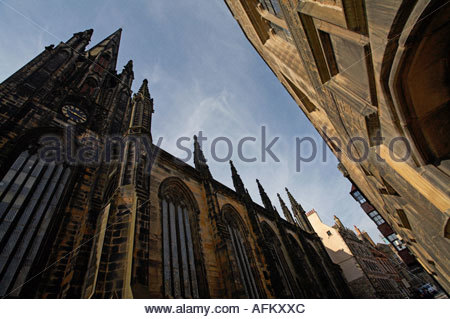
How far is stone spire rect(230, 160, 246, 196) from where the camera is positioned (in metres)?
15.9

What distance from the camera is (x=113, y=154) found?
36.4ft

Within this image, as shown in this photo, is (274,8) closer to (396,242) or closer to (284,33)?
(284,33)

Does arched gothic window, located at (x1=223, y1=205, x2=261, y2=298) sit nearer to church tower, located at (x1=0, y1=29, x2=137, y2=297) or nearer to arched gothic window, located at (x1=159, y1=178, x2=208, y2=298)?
arched gothic window, located at (x1=159, y1=178, x2=208, y2=298)

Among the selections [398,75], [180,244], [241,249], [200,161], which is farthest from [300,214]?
[398,75]

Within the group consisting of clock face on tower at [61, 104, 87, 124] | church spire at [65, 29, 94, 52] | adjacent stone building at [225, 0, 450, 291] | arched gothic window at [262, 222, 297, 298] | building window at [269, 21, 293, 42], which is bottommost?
adjacent stone building at [225, 0, 450, 291]

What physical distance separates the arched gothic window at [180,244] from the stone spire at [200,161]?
2.59m

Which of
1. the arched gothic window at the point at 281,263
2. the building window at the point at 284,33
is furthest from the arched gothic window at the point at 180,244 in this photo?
the building window at the point at 284,33

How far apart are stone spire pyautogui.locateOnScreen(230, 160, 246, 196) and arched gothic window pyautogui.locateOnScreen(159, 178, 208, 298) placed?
5.96 meters

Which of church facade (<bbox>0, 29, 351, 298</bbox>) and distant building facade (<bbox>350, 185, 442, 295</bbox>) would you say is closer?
church facade (<bbox>0, 29, 351, 298</bbox>)

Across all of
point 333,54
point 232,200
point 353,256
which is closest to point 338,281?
point 353,256

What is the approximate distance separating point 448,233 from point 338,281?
2632cm

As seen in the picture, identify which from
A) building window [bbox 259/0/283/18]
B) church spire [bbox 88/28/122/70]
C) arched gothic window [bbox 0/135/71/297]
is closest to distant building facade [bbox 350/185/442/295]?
building window [bbox 259/0/283/18]

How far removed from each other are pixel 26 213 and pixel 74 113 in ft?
24.9

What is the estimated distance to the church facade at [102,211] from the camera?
232 inches
